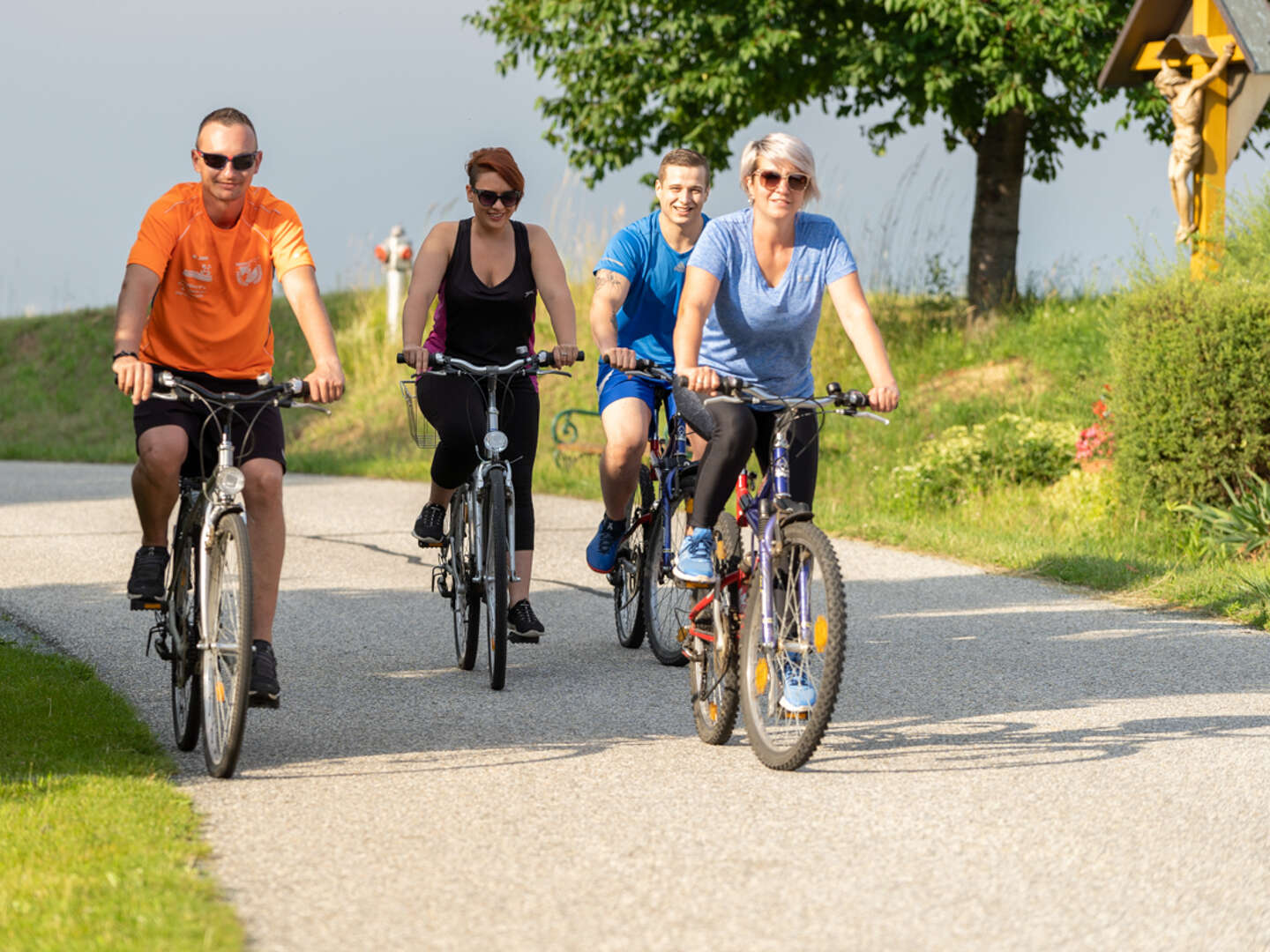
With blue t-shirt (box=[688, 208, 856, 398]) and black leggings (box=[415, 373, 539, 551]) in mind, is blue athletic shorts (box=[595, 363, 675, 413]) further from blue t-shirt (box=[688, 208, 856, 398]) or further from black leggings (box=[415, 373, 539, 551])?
blue t-shirt (box=[688, 208, 856, 398])

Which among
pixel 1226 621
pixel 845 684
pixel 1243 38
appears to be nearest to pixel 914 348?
pixel 1243 38

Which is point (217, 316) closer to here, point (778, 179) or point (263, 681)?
point (263, 681)

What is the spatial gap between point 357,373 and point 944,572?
17385 millimetres

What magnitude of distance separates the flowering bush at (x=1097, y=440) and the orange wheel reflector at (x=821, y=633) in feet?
26.8

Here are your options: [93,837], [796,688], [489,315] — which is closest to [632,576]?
[489,315]

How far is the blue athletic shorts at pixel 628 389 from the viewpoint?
7.03 m

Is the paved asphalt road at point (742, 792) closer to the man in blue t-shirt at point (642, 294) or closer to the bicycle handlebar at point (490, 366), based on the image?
the man in blue t-shirt at point (642, 294)

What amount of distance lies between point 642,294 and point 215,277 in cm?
220

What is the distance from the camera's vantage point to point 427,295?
6879 millimetres

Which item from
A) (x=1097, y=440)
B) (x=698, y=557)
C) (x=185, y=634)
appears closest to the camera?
(x=185, y=634)

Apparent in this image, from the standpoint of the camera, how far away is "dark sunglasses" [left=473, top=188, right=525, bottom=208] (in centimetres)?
677

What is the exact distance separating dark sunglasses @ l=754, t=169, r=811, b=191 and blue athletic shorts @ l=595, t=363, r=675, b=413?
5.49 feet

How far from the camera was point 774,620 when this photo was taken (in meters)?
5.25

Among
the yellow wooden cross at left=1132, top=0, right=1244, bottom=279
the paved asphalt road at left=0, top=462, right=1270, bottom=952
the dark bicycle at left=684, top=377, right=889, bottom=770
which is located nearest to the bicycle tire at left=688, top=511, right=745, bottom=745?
the dark bicycle at left=684, top=377, right=889, bottom=770
